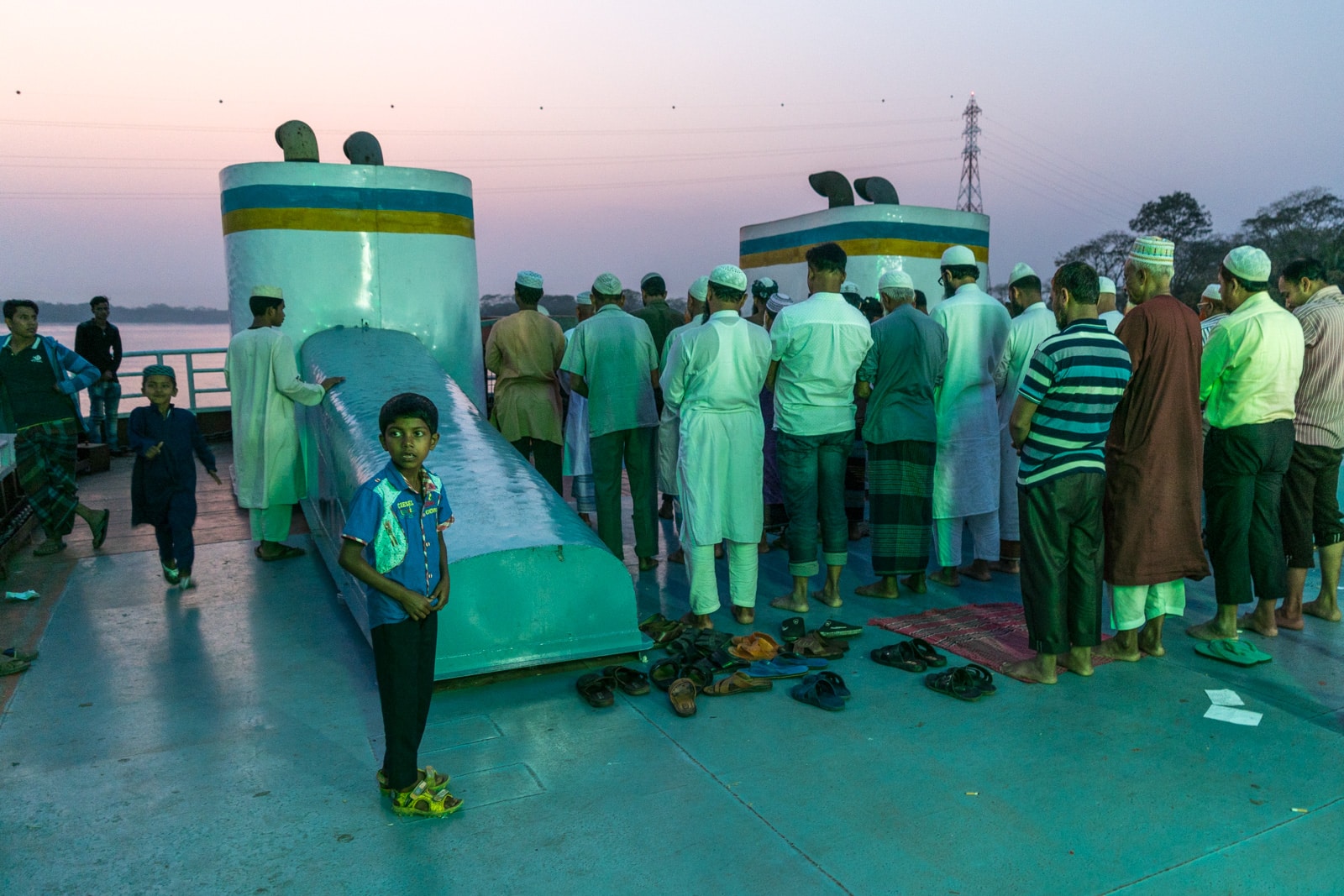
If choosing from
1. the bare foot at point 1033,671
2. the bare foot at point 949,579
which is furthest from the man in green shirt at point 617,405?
the bare foot at point 1033,671

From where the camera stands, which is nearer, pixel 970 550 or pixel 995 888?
pixel 995 888

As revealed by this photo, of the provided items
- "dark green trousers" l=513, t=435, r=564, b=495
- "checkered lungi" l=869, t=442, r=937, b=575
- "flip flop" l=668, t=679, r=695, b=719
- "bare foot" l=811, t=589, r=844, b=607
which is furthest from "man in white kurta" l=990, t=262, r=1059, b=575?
"dark green trousers" l=513, t=435, r=564, b=495

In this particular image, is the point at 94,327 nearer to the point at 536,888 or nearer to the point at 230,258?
the point at 230,258

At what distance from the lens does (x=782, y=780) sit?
10.4 feet

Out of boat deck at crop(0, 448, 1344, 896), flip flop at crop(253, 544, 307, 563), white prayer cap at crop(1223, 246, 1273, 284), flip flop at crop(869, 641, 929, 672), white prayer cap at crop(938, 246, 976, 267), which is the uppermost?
white prayer cap at crop(938, 246, 976, 267)

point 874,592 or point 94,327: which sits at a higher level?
point 94,327

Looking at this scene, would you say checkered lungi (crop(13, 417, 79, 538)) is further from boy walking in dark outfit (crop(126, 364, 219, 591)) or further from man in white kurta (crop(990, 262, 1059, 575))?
man in white kurta (crop(990, 262, 1059, 575))

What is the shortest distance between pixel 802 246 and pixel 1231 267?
20.6 feet

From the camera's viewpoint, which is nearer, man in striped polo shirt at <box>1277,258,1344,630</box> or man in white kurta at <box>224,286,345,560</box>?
man in striped polo shirt at <box>1277,258,1344,630</box>

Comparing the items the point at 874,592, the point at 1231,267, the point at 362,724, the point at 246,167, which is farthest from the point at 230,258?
the point at 1231,267

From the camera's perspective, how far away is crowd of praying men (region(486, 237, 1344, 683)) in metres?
3.99

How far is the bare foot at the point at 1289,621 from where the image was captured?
4.73 metres

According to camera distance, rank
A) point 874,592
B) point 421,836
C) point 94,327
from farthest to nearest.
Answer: point 94,327 < point 874,592 < point 421,836

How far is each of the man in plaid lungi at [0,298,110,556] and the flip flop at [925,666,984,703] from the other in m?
5.38
